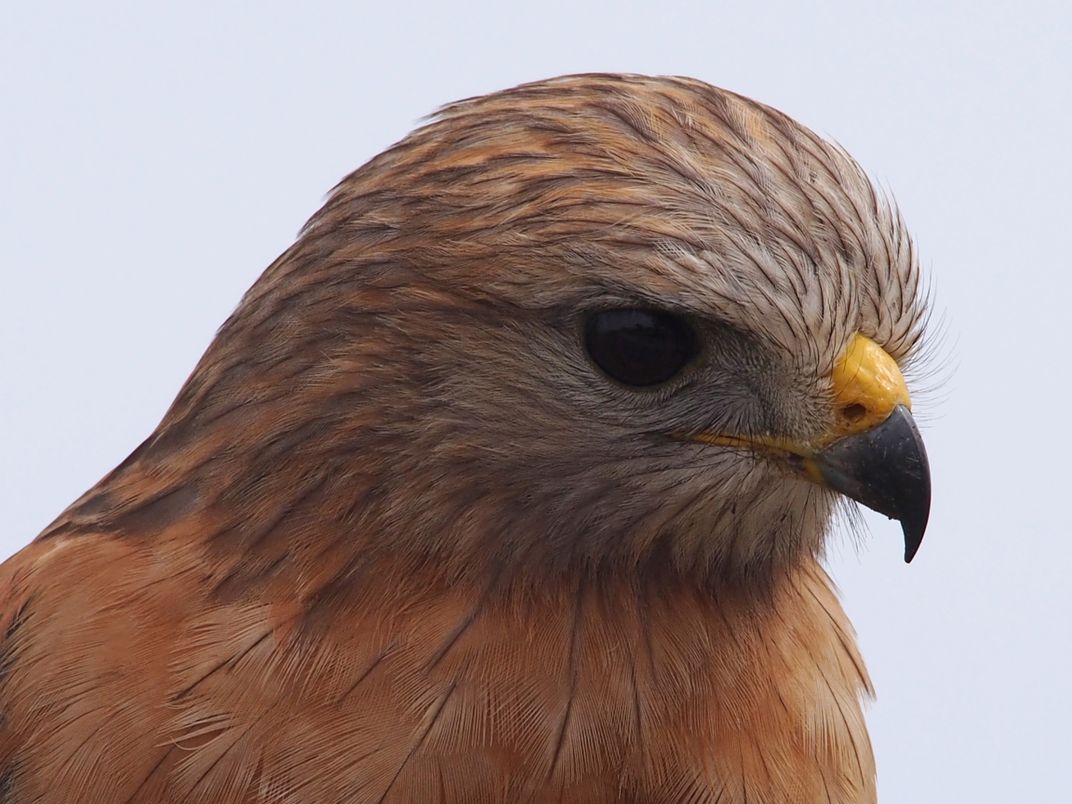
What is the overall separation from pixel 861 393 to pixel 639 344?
45 centimetres

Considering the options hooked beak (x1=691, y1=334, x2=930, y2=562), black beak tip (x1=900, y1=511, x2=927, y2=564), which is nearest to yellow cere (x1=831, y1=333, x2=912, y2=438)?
hooked beak (x1=691, y1=334, x2=930, y2=562)

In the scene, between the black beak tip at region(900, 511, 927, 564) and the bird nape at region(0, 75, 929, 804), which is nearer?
the bird nape at region(0, 75, 929, 804)

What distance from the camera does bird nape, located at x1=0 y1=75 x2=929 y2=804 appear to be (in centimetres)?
314

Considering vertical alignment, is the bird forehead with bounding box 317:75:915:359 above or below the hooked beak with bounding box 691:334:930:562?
above

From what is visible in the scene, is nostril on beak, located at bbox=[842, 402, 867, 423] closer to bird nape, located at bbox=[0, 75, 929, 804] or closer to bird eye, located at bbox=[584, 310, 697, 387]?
bird nape, located at bbox=[0, 75, 929, 804]

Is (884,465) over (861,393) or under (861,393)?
under

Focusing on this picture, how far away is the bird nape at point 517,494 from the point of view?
314 cm

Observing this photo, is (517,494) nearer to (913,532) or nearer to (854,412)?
(854,412)

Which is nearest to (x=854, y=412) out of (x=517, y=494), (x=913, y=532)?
(x=913, y=532)

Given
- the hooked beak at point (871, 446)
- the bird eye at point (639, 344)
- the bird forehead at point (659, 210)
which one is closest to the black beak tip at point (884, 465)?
the hooked beak at point (871, 446)

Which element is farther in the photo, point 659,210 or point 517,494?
point 517,494

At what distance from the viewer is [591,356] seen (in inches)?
127

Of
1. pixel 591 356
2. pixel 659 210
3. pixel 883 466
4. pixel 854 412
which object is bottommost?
pixel 883 466

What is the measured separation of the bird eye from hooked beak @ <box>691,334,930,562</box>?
251 millimetres
